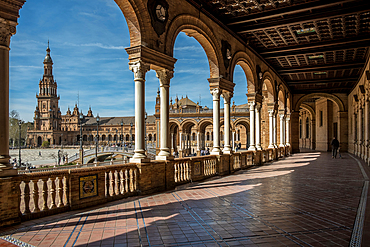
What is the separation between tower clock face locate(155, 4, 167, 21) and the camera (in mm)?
7793

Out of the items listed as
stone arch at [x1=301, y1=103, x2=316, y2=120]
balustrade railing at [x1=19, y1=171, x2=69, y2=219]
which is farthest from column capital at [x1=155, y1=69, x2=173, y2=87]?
stone arch at [x1=301, y1=103, x2=316, y2=120]

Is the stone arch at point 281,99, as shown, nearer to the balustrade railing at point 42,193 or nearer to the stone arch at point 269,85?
the stone arch at point 269,85

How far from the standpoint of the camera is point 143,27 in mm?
7441

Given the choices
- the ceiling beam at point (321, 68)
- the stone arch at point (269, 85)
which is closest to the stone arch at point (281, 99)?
the ceiling beam at point (321, 68)

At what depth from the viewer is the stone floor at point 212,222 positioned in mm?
4047

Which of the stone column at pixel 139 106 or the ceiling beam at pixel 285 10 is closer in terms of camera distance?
the stone column at pixel 139 106

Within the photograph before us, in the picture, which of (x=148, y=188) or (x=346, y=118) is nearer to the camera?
(x=148, y=188)

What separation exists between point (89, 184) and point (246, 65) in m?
10.8

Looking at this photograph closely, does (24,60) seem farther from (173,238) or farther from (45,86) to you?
(173,238)

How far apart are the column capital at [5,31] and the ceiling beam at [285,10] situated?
852cm

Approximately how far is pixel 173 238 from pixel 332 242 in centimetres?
217

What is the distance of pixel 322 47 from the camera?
14.7 m

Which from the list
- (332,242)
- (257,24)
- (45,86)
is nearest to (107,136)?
(45,86)

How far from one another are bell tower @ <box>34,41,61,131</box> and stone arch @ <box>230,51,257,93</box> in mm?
104347
